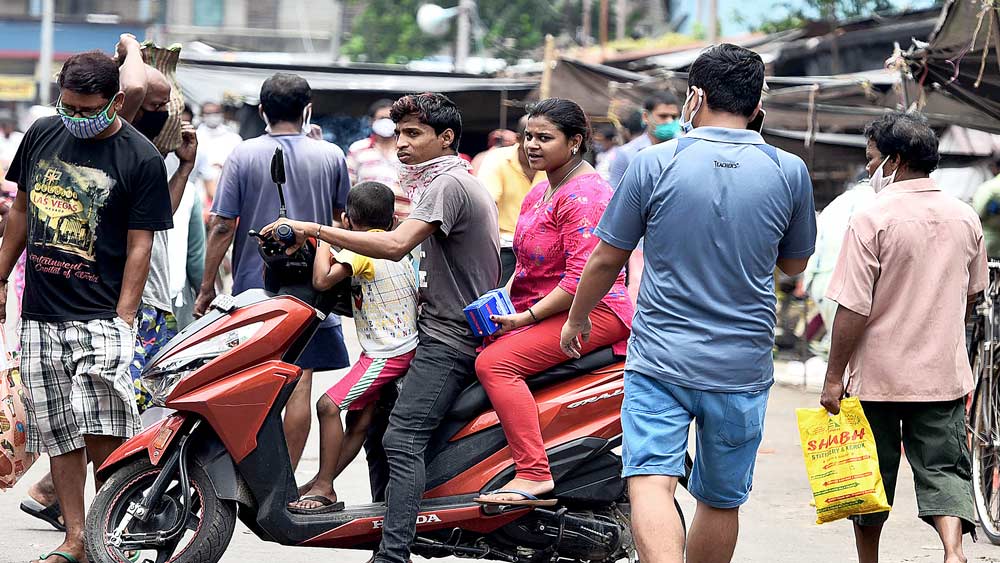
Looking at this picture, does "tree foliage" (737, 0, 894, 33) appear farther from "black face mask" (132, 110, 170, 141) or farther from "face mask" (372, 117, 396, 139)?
"black face mask" (132, 110, 170, 141)

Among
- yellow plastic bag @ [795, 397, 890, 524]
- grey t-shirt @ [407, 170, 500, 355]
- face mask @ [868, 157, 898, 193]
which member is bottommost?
yellow plastic bag @ [795, 397, 890, 524]

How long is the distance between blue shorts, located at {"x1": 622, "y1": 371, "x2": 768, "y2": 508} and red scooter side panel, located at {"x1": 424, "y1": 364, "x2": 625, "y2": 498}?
698mm

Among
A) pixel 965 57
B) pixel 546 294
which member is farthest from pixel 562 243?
pixel 965 57

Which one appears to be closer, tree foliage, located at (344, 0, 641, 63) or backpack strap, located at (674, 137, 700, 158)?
backpack strap, located at (674, 137, 700, 158)

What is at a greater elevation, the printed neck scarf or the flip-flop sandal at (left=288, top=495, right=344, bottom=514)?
the printed neck scarf

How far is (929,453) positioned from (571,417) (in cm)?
137

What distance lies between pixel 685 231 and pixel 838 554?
259 centimetres

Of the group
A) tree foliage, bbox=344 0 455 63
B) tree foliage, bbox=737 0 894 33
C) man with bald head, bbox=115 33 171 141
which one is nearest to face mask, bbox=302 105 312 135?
man with bald head, bbox=115 33 171 141

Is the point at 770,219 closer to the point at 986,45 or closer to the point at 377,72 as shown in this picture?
the point at 986,45

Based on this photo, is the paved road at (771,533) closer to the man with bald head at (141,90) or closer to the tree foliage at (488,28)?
the man with bald head at (141,90)

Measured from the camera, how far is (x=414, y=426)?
4.89m

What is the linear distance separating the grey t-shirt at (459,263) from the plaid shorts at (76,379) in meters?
1.15

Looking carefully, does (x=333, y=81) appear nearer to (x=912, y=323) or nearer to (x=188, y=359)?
(x=188, y=359)

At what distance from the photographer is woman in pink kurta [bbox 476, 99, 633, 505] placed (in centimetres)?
483
